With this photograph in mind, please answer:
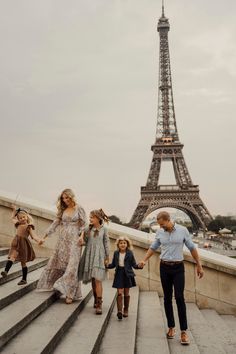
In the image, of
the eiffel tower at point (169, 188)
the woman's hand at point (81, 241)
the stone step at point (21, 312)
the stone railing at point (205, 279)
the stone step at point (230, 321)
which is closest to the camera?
the stone step at point (21, 312)

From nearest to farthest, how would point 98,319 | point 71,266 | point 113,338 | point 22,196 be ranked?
point 113,338
point 98,319
point 71,266
point 22,196

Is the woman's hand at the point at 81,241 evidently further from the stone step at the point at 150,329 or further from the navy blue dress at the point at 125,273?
the stone step at the point at 150,329

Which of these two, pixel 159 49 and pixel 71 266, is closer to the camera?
pixel 71 266

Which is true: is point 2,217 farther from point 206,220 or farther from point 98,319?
point 206,220

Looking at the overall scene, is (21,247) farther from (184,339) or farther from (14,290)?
(184,339)

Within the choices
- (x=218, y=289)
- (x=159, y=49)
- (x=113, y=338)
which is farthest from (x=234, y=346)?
(x=159, y=49)

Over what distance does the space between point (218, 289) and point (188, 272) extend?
0.59m

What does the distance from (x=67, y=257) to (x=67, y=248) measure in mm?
117

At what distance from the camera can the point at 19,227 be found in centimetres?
543

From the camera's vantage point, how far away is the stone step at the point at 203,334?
4383 millimetres

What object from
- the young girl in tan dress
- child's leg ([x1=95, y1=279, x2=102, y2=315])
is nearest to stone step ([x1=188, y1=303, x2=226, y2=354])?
child's leg ([x1=95, y1=279, x2=102, y2=315])

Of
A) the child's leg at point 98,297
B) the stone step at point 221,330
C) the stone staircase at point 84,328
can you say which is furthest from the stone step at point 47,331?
the stone step at point 221,330

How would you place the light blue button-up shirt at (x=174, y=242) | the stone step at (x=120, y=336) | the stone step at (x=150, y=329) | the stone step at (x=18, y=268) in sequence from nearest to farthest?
1. the stone step at (x=120, y=336)
2. the stone step at (x=150, y=329)
3. the light blue button-up shirt at (x=174, y=242)
4. the stone step at (x=18, y=268)

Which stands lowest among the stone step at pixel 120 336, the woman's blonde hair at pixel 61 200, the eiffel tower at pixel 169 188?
the stone step at pixel 120 336
